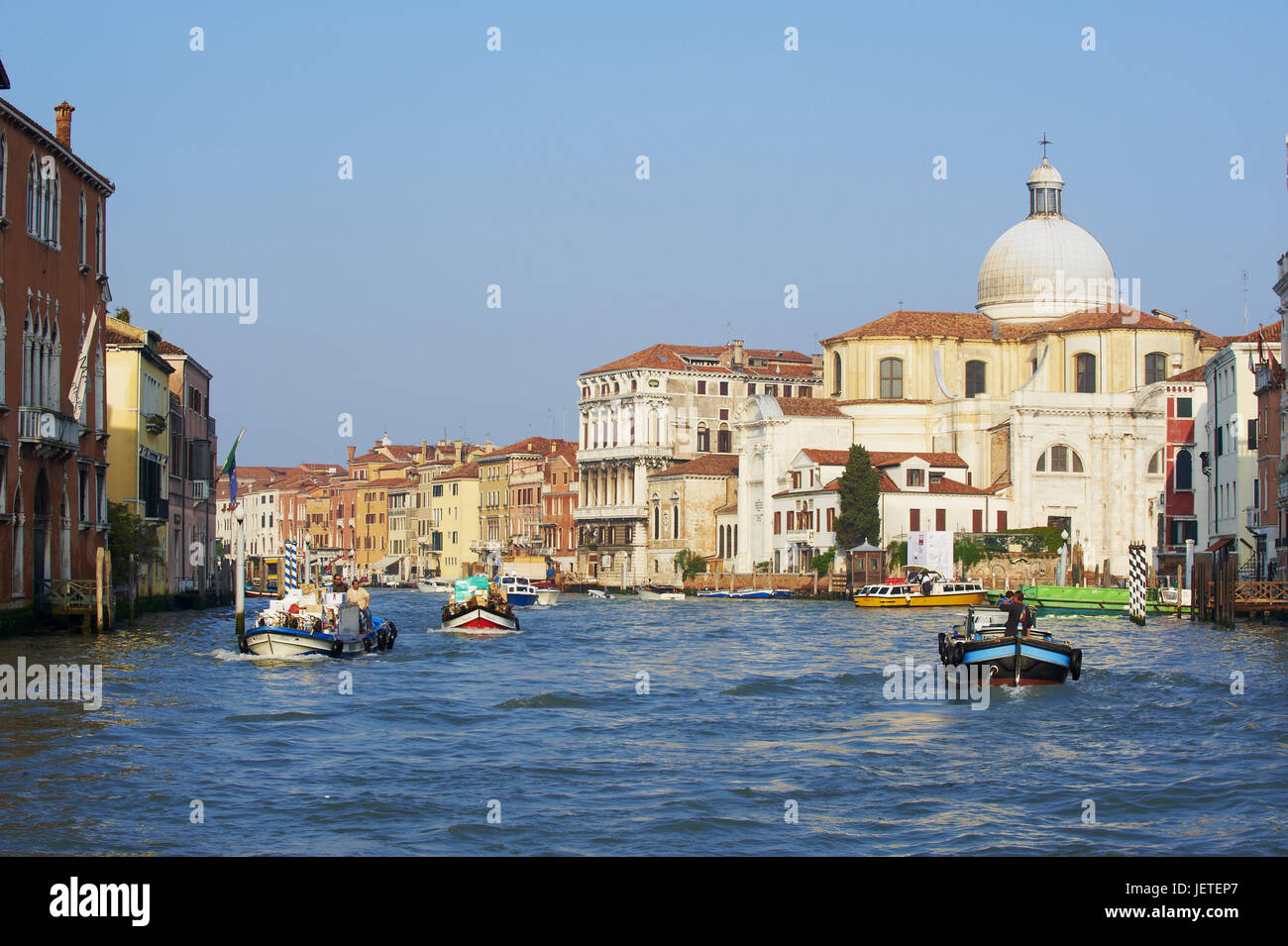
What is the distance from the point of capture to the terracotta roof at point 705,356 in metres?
93.9

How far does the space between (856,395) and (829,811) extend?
6794cm

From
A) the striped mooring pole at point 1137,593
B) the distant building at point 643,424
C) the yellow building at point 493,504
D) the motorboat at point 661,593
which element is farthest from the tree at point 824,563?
the yellow building at point 493,504

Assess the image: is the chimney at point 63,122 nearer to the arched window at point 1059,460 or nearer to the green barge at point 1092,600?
the green barge at point 1092,600

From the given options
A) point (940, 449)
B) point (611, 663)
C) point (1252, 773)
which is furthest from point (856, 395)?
point (1252, 773)

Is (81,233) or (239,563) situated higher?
(81,233)

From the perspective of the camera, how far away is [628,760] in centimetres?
1597

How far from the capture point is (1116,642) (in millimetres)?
34781

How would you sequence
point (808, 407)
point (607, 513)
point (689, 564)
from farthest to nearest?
1. point (607, 513)
2. point (689, 564)
3. point (808, 407)

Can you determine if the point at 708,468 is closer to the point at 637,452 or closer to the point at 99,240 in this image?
the point at 637,452

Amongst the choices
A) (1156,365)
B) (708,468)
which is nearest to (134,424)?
(1156,365)

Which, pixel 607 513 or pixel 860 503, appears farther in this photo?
pixel 607 513

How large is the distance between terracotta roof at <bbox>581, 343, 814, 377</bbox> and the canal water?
64.8 metres

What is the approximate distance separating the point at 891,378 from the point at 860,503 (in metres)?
11.9

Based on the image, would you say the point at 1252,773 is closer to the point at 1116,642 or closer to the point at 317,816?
the point at 317,816
